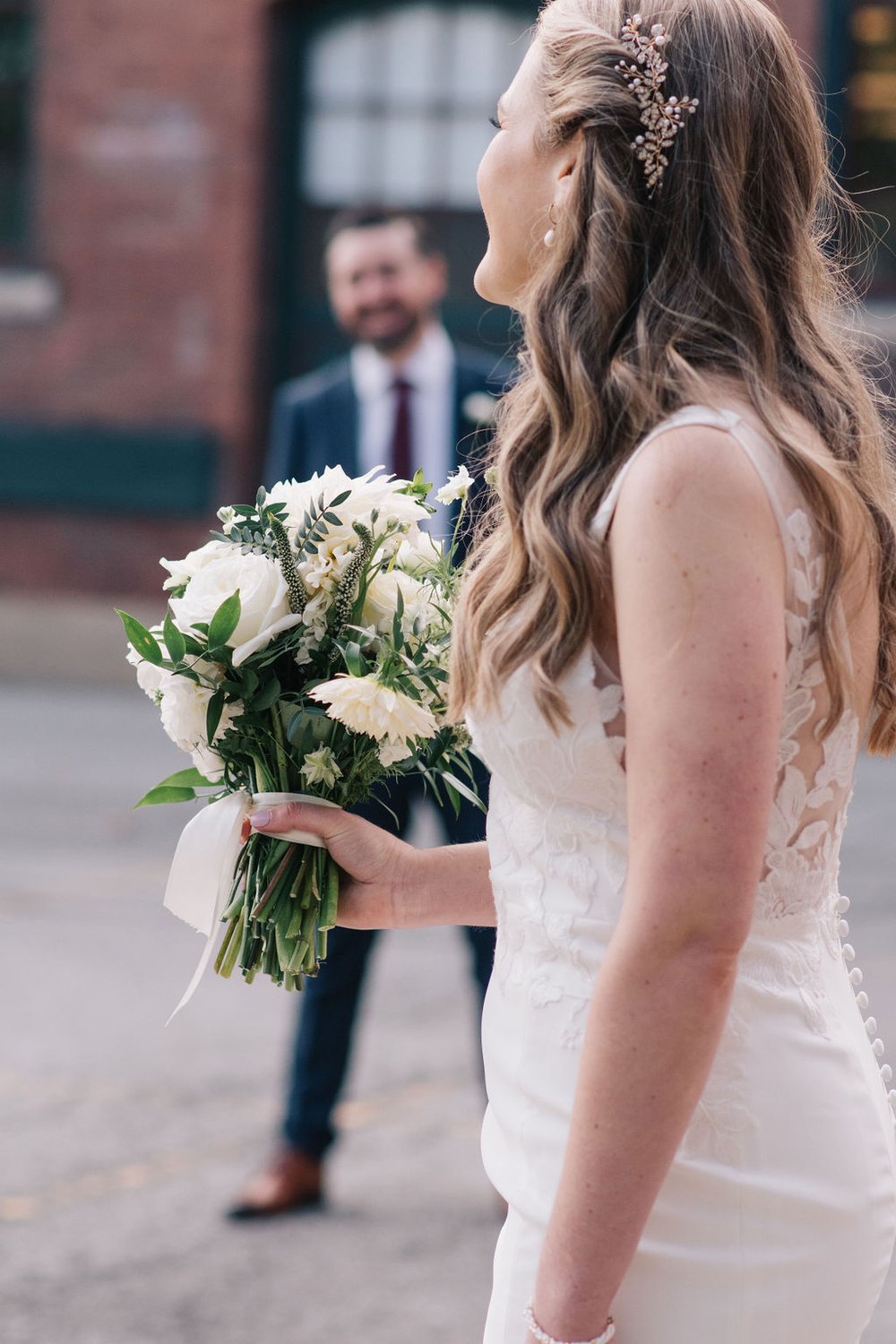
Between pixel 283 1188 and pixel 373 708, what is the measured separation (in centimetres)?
241

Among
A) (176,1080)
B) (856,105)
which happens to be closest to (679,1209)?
(176,1080)

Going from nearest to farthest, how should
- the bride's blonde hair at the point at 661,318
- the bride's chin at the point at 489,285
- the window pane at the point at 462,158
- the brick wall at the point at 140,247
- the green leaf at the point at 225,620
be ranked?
the bride's blonde hair at the point at 661,318 → the bride's chin at the point at 489,285 → the green leaf at the point at 225,620 → the brick wall at the point at 140,247 → the window pane at the point at 462,158

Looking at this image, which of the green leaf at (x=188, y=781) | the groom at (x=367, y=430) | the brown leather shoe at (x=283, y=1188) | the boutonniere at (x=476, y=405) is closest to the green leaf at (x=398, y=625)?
the green leaf at (x=188, y=781)

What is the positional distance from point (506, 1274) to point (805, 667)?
618 mm

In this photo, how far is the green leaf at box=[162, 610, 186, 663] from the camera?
1836 millimetres

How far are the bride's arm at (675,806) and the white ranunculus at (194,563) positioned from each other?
66 cm

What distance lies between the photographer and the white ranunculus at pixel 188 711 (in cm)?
188

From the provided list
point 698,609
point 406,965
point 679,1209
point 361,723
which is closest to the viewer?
point 698,609

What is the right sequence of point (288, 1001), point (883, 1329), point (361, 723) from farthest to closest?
point (288, 1001)
point (883, 1329)
point (361, 723)

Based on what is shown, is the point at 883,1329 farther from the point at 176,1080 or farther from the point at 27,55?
the point at 27,55

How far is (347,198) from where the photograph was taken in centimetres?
1205

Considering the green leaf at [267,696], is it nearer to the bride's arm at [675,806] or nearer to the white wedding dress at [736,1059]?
the white wedding dress at [736,1059]

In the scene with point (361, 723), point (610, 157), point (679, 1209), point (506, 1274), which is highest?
point (610, 157)

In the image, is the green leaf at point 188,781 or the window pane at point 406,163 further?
the window pane at point 406,163
